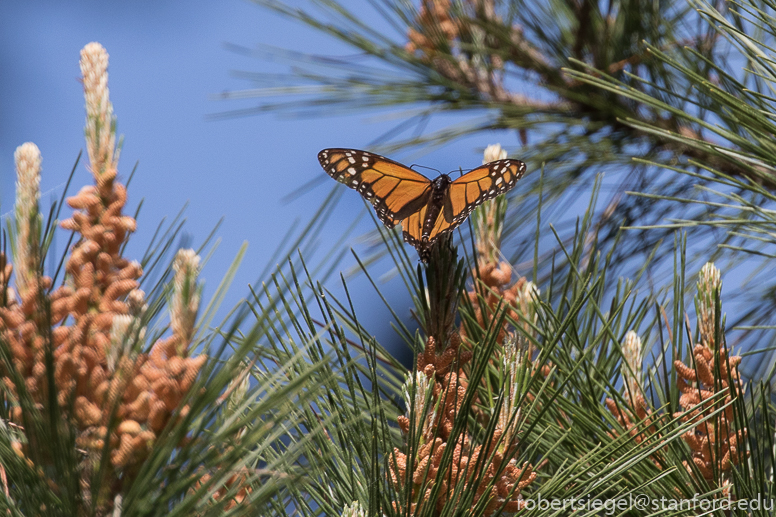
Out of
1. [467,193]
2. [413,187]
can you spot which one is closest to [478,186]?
[467,193]

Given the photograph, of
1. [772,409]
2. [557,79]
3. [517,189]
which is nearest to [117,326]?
[772,409]

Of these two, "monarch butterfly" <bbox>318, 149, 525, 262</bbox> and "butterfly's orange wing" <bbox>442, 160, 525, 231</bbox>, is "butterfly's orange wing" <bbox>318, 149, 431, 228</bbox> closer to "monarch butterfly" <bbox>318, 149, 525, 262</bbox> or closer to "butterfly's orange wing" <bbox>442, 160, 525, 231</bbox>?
"monarch butterfly" <bbox>318, 149, 525, 262</bbox>

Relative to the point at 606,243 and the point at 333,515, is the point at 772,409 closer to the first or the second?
the point at 333,515

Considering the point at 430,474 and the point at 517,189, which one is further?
the point at 517,189

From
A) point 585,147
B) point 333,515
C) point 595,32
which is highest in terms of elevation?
point 595,32

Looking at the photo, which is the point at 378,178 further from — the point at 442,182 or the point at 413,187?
the point at 442,182

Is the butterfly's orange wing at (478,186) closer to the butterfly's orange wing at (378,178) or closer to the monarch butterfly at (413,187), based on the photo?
the monarch butterfly at (413,187)

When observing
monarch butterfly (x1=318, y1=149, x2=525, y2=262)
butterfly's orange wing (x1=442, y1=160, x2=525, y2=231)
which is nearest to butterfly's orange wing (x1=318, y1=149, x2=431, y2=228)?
monarch butterfly (x1=318, y1=149, x2=525, y2=262)
